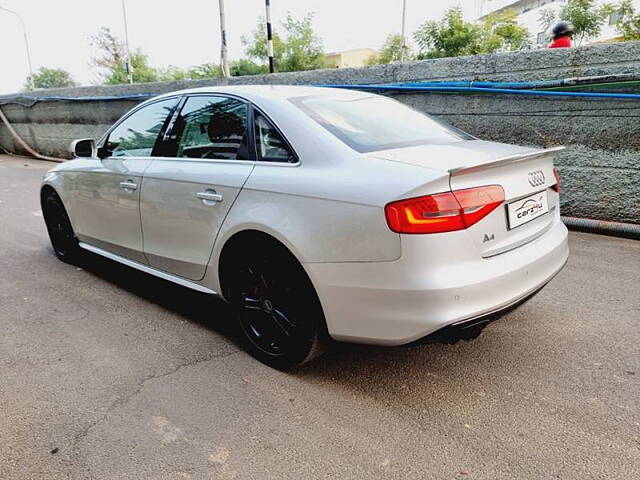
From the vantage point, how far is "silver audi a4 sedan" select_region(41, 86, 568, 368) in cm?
190

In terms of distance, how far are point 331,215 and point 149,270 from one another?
5.83 feet

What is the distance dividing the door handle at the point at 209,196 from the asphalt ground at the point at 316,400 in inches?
33.8

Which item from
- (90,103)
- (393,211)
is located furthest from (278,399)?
(90,103)

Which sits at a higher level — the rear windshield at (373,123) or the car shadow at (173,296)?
the rear windshield at (373,123)

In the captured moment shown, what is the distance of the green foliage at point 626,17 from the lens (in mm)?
30188

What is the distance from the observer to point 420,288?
1874 millimetres

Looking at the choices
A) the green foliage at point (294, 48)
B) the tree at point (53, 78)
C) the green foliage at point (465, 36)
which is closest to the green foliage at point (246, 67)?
the green foliage at point (294, 48)

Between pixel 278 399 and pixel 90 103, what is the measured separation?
10.9m

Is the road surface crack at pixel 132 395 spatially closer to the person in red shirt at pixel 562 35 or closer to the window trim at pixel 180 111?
the window trim at pixel 180 111

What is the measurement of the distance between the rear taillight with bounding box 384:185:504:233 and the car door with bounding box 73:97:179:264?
198 centimetres

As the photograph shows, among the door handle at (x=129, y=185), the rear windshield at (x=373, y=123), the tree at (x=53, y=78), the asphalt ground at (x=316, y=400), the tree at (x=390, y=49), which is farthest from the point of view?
the tree at (x=53, y=78)

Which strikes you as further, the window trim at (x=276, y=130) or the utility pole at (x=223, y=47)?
the utility pole at (x=223, y=47)

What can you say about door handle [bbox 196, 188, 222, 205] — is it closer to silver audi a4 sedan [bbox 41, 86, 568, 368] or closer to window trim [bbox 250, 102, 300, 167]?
silver audi a4 sedan [bbox 41, 86, 568, 368]

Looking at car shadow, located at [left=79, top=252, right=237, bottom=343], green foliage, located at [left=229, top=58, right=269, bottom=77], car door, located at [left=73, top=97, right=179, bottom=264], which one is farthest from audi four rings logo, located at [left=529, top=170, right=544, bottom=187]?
green foliage, located at [left=229, top=58, right=269, bottom=77]
